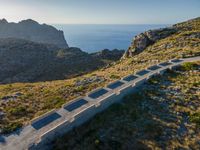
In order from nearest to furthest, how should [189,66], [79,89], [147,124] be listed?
[147,124] → [79,89] → [189,66]

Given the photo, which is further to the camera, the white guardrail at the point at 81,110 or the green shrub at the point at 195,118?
the green shrub at the point at 195,118

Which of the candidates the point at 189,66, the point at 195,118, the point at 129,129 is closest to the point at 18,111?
the point at 129,129

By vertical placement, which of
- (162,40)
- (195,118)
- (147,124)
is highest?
(195,118)

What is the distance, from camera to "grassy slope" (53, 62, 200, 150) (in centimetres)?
2131

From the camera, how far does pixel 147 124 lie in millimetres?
24750

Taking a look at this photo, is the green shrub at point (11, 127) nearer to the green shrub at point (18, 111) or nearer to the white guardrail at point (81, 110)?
the white guardrail at point (81, 110)

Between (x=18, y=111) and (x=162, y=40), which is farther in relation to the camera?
(x=162, y=40)

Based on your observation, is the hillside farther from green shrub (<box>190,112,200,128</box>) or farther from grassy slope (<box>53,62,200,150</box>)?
green shrub (<box>190,112,200,128</box>)

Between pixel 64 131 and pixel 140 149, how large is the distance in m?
7.40

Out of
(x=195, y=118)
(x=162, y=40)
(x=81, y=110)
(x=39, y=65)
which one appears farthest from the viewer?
(x=39, y=65)

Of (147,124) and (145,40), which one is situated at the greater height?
(147,124)

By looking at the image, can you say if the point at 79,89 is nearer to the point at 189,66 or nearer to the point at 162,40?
the point at 189,66

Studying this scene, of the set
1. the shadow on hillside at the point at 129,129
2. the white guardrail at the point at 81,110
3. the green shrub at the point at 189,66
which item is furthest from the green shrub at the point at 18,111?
the green shrub at the point at 189,66

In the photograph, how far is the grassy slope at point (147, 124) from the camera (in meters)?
21.3
